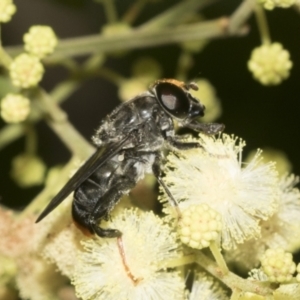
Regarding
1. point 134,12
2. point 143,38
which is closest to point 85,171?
point 143,38

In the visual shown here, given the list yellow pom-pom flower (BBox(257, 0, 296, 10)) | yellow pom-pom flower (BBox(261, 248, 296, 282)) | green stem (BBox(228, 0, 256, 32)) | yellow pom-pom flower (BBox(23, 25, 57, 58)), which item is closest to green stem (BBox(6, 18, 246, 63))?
green stem (BBox(228, 0, 256, 32))

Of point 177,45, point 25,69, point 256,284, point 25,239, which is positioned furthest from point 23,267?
point 177,45

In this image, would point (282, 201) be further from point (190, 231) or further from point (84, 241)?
point (84, 241)

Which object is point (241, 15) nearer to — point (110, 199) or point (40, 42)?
point (40, 42)

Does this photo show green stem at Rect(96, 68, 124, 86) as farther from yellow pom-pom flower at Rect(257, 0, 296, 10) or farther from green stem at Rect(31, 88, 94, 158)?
yellow pom-pom flower at Rect(257, 0, 296, 10)

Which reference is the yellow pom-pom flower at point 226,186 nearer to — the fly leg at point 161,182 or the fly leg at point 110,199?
the fly leg at point 161,182

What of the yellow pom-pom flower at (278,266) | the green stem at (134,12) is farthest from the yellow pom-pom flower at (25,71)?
the yellow pom-pom flower at (278,266)
